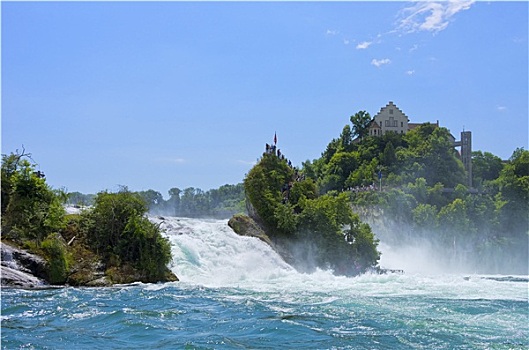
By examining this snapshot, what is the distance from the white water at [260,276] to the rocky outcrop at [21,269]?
6.64 meters

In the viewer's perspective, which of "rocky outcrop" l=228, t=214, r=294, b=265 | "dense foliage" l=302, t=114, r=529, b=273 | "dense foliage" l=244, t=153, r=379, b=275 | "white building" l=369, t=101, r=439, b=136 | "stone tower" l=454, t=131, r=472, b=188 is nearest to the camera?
"rocky outcrop" l=228, t=214, r=294, b=265

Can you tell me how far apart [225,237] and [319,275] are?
5871mm

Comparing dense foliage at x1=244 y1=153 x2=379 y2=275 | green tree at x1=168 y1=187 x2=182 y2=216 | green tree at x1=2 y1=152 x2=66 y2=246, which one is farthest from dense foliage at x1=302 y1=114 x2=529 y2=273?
green tree at x1=168 y1=187 x2=182 y2=216

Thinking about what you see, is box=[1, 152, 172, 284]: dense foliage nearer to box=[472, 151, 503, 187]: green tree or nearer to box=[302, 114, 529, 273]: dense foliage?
box=[302, 114, 529, 273]: dense foliage

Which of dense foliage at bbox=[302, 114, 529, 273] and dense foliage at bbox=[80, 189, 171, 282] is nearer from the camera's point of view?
dense foliage at bbox=[80, 189, 171, 282]

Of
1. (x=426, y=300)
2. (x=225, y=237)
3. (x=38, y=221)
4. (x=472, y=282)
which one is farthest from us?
(x=225, y=237)

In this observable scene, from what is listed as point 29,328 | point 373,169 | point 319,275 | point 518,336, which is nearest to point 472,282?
point 319,275

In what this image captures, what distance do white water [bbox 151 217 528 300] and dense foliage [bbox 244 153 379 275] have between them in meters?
1.90

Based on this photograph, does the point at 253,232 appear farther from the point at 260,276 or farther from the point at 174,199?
the point at 174,199

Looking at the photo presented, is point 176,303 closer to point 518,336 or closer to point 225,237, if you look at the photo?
point 518,336

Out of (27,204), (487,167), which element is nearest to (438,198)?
(487,167)

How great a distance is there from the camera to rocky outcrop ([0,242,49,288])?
22.5 meters

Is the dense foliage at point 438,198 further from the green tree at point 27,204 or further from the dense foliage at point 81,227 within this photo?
the green tree at point 27,204

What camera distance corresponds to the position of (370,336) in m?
14.9
